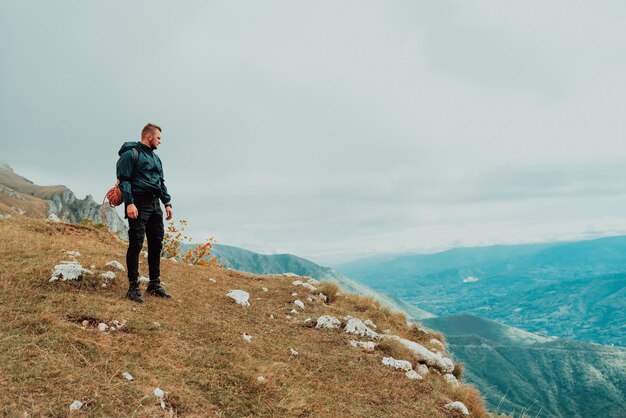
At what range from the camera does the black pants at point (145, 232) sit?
8125 millimetres

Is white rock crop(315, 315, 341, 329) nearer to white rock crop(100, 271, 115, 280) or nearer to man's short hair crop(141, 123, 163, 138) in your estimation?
white rock crop(100, 271, 115, 280)

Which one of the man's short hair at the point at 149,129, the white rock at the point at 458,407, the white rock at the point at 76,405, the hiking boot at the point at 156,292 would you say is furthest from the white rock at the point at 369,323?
the white rock at the point at 76,405

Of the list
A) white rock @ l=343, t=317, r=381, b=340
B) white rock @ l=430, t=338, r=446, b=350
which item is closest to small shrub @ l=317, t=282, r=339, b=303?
white rock @ l=343, t=317, r=381, b=340

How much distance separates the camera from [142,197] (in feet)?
27.3

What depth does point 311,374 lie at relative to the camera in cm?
667

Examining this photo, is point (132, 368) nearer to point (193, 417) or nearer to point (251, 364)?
point (193, 417)

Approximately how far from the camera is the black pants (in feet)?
26.7

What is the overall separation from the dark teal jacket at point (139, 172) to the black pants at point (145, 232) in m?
0.23

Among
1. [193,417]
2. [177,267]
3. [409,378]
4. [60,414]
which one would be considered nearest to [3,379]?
[60,414]

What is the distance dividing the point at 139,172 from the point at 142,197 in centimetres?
56

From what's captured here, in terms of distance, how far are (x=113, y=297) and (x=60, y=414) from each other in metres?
4.21

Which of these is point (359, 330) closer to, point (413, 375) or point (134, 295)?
point (413, 375)

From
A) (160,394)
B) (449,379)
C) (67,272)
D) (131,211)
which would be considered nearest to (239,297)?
(131,211)

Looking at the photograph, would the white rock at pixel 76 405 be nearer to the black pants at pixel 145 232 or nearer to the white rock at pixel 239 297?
the black pants at pixel 145 232
